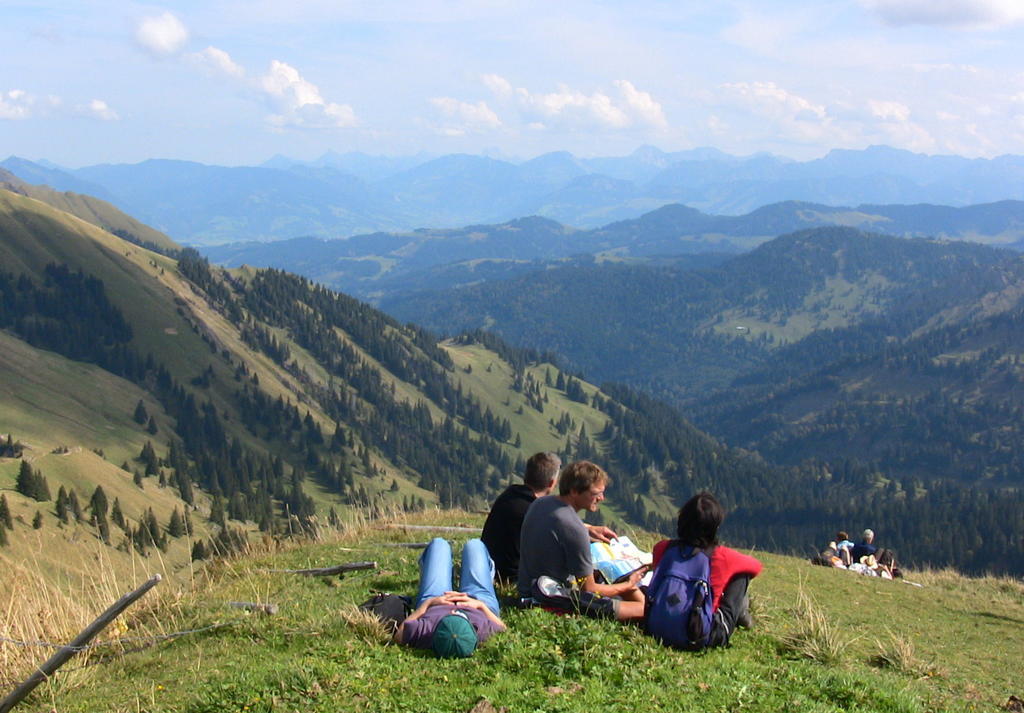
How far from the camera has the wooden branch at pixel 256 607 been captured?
11.9m

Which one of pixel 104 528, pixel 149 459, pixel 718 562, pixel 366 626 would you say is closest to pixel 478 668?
pixel 366 626

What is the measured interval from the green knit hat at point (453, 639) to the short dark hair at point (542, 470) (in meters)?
3.43

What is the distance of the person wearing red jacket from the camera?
1027 cm

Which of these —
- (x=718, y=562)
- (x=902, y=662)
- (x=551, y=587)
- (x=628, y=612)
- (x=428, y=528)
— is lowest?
(x=428, y=528)

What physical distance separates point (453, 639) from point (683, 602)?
3.12m

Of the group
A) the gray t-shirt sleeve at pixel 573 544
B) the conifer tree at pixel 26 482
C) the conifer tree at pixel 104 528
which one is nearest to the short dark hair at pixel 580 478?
the gray t-shirt sleeve at pixel 573 544

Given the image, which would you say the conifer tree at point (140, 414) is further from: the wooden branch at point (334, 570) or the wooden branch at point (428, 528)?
the wooden branch at point (334, 570)

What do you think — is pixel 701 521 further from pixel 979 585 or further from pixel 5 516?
pixel 5 516

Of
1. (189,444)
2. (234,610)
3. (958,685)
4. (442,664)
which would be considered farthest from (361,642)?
(189,444)

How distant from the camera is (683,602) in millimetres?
10188

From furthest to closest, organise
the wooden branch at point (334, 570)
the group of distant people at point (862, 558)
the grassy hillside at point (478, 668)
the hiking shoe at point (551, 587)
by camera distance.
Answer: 1. the group of distant people at point (862, 558)
2. the wooden branch at point (334, 570)
3. the hiking shoe at point (551, 587)
4. the grassy hillside at point (478, 668)

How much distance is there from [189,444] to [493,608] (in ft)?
572

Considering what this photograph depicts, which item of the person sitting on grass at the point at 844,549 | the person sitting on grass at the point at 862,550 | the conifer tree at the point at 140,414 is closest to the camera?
the person sitting on grass at the point at 844,549

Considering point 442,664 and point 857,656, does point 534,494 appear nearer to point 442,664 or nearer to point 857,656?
point 442,664
